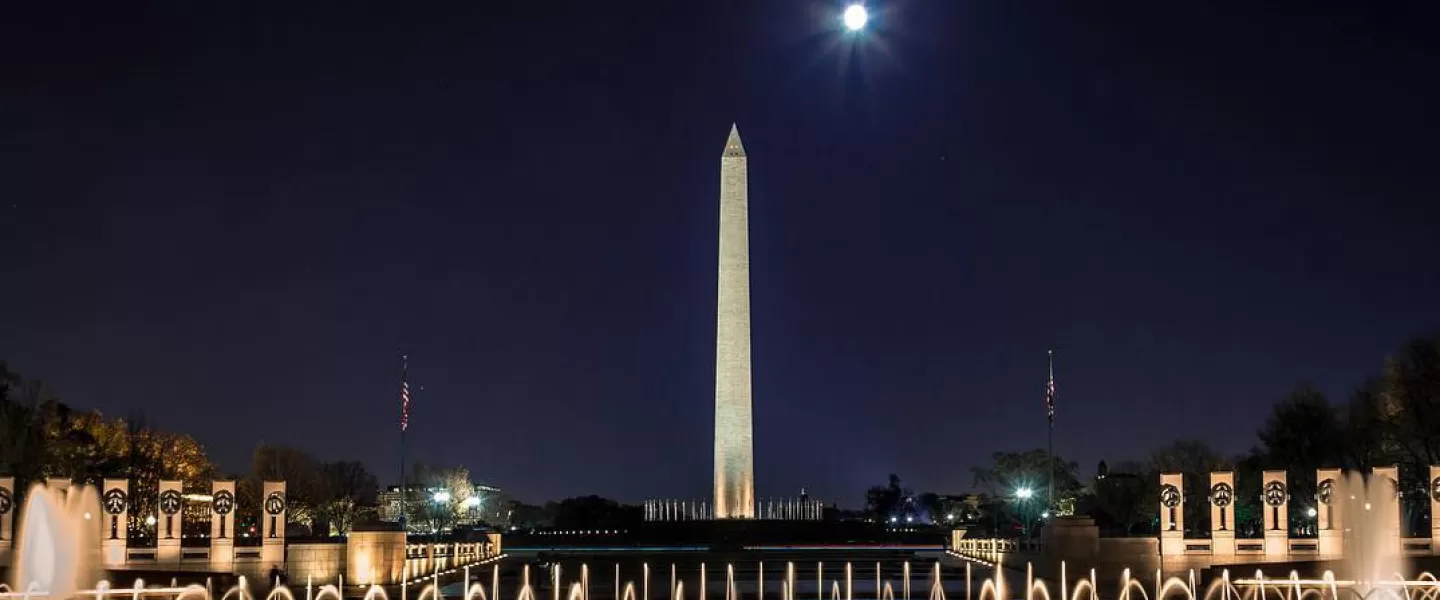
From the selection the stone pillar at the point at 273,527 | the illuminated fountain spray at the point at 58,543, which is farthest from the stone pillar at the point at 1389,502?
the illuminated fountain spray at the point at 58,543

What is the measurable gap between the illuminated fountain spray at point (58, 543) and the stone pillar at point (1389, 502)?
1155 inches

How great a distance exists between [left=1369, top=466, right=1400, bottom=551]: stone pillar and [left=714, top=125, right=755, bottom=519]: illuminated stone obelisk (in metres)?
39.0

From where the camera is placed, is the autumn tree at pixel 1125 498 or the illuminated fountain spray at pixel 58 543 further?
the autumn tree at pixel 1125 498

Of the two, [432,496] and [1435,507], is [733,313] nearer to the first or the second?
[1435,507]

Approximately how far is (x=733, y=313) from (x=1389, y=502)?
4228cm

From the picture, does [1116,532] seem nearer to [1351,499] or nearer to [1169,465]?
[1169,465]

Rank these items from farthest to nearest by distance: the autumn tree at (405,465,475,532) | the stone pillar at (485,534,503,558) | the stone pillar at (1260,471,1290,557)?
the autumn tree at (405,465,475,532) < the stone pillar at (485,534,503,558) < the stone pillar at (1260,471,1290,557)

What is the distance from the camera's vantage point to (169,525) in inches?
1681

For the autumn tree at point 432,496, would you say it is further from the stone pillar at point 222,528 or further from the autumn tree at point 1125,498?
the stone pillar at point 222,528

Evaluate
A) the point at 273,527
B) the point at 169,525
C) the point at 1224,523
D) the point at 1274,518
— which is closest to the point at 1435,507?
the point at 1274,518

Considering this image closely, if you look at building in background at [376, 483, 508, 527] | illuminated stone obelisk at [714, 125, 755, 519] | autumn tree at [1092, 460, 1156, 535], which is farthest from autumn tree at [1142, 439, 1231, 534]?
building in background at [376, 483, 508, 527]

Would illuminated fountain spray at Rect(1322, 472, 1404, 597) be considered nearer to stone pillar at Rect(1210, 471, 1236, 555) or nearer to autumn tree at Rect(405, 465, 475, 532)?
stone pillar at Rect(1210, 471, 1236, 555)

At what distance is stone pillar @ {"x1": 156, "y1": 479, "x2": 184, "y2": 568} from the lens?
42.3m

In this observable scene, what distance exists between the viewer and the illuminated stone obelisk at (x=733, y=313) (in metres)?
79.4
